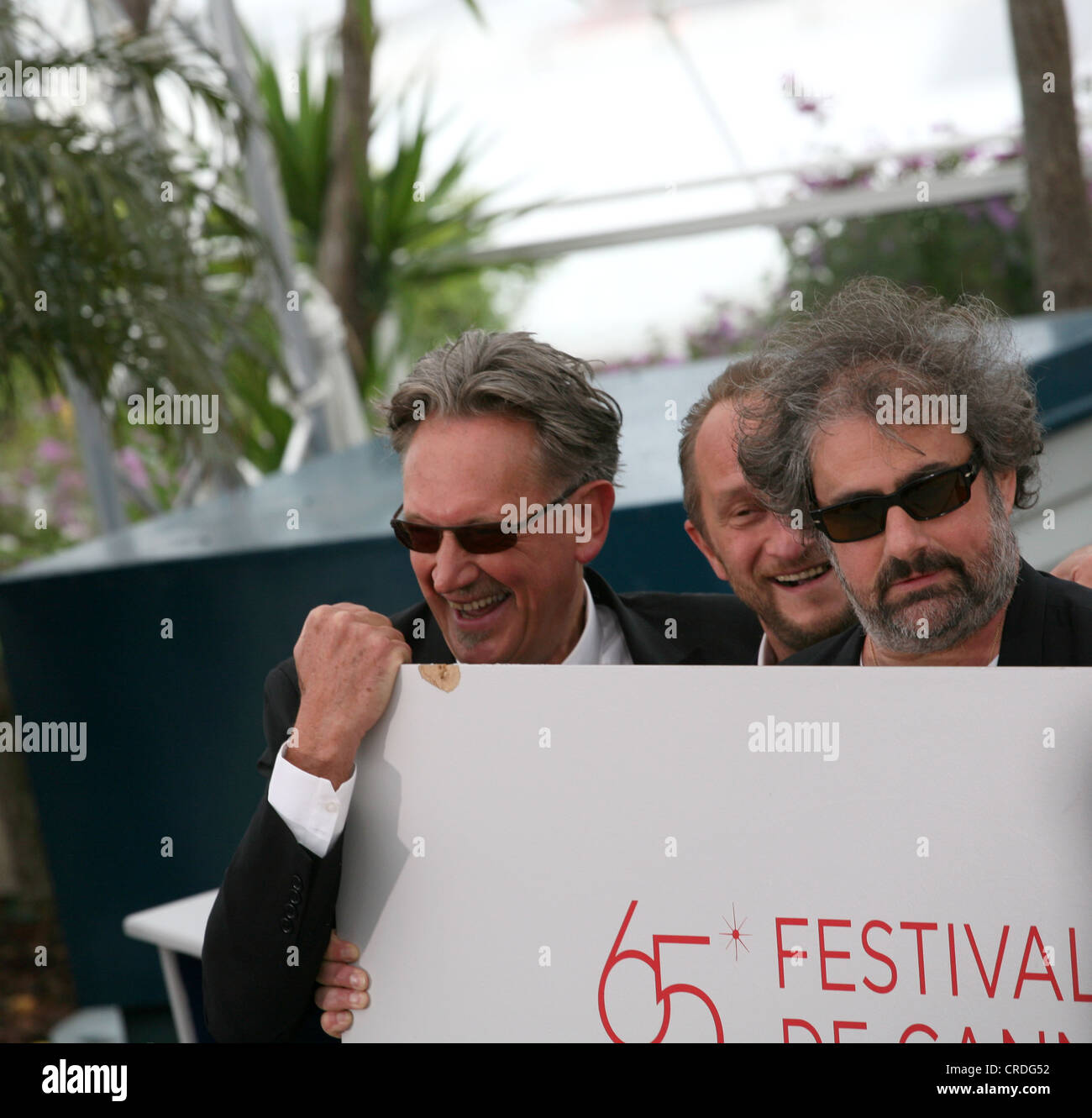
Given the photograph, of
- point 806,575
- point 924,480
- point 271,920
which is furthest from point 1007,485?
point 271,920

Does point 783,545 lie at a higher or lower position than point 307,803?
higher

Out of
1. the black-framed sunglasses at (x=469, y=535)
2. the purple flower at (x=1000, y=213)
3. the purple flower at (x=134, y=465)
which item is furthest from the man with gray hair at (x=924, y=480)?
the purple flower at (x=134, y=465)

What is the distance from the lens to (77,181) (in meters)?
3.03

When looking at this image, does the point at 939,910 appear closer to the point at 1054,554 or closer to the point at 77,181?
the point at 1054,554

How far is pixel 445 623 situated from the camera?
6.17 ft

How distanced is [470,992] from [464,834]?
0.68ft

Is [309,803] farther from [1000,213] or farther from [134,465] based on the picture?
[1000,213]

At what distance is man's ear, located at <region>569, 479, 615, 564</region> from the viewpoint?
1926mm

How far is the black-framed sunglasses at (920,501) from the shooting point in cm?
161

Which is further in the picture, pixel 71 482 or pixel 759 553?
pixel 71 482

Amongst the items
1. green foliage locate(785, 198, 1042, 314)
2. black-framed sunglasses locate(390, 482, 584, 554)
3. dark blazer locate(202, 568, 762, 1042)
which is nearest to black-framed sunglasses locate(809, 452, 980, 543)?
black-framed sunglasses locate(390, 482, 584, 554)

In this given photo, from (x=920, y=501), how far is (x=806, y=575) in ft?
0.99

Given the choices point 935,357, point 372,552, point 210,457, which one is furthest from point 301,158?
point 935,357

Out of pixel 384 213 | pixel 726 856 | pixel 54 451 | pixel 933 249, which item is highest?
pixel 384 213
